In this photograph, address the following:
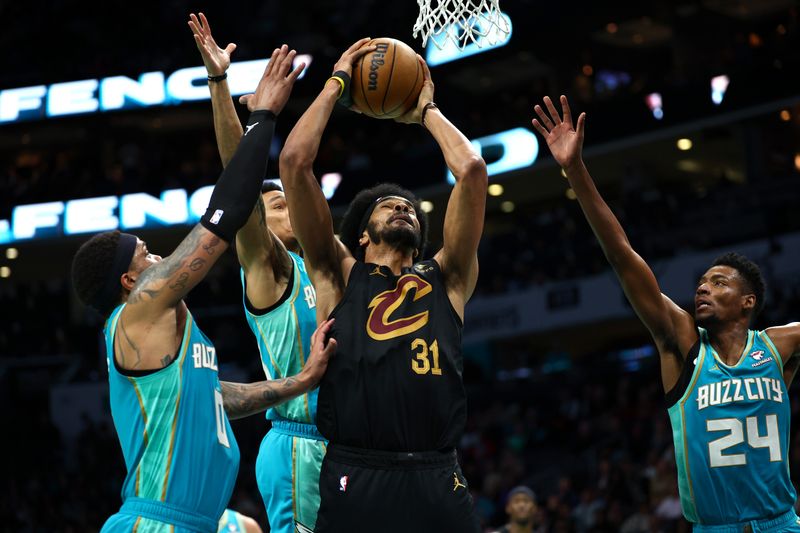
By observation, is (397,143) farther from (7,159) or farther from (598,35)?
(7,159)

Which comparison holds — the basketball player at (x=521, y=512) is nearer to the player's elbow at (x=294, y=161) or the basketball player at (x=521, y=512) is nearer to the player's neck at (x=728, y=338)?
the player's neck at (x=728, y=338)

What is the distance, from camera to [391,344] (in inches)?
178

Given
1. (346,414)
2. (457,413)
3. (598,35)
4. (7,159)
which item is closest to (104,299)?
(346,414)

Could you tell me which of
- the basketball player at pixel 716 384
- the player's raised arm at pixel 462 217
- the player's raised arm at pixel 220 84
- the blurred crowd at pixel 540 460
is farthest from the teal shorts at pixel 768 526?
the blurred crowd at pixel 540 460

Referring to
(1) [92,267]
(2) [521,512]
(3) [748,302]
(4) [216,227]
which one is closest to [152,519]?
(1) [92,267]

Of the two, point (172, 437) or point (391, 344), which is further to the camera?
point (391, 344)

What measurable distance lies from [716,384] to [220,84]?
2.82 meters

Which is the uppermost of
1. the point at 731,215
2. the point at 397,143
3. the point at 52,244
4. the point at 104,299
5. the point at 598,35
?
the point at 598,35

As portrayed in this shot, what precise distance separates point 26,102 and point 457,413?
21.6m

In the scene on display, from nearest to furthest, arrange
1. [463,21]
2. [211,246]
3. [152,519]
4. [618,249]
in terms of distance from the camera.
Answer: [152,519]
[211,246]
[618,249]
[463,21]

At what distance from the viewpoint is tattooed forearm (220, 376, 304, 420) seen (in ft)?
15.3

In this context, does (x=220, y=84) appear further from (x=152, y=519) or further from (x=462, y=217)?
(x=152, y=519)

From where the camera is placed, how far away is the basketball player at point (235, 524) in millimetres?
6711

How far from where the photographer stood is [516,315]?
20.6 metres
